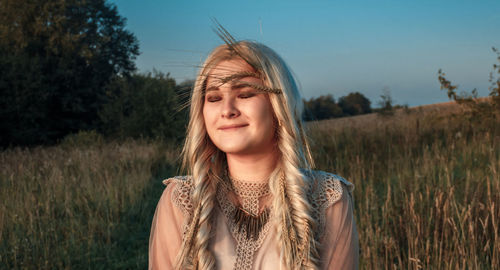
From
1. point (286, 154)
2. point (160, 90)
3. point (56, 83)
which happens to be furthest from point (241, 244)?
point (56, 83)

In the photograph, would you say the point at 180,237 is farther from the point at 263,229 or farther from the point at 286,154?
the point at 286,154

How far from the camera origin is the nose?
1.62m

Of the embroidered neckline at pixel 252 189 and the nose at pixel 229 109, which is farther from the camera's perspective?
the embroidered neckline at pixel 252 189

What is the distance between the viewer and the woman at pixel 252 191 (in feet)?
5.32

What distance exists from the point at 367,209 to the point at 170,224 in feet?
8.23

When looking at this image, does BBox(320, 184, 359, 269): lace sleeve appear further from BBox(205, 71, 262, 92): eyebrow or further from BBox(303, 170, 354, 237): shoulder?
BBox(205, 71, 262, 92): eyebrow

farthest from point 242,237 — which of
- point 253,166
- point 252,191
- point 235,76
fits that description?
point 235,76

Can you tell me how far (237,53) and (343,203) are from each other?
88cm

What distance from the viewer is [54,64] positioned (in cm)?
2380

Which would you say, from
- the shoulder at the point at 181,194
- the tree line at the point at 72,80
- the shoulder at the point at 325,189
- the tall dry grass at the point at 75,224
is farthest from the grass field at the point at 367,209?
the tree line at the point at 72,80

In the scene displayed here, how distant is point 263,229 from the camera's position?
5.49 ft

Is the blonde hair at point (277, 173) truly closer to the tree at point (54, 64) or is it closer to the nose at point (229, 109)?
the nose at point (229, 109)

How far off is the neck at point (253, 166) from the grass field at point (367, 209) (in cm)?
39

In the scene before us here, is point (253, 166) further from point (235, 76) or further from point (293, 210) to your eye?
point (235, 76)
